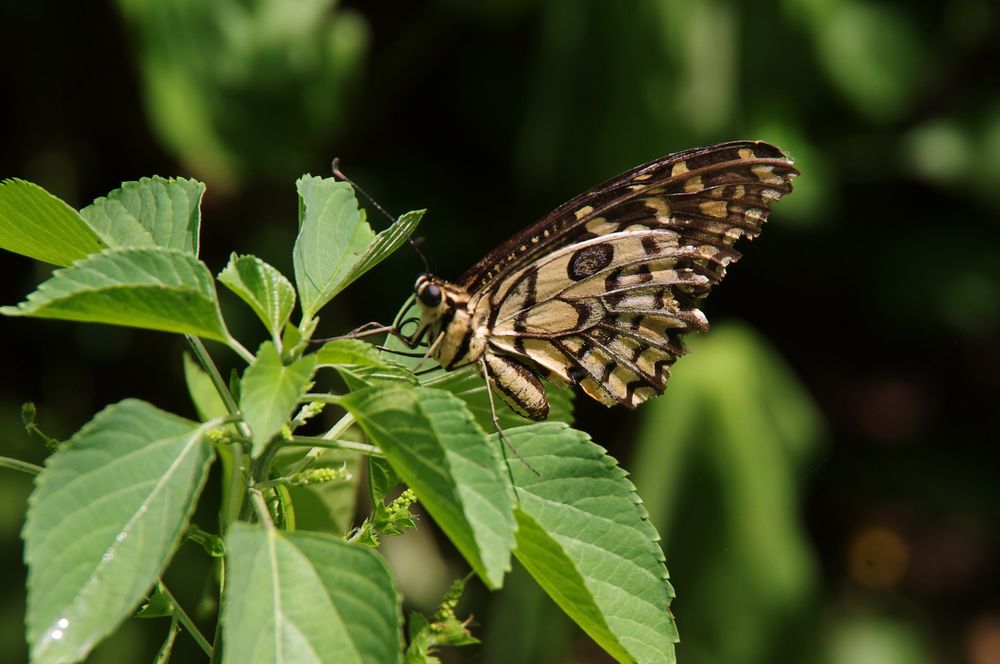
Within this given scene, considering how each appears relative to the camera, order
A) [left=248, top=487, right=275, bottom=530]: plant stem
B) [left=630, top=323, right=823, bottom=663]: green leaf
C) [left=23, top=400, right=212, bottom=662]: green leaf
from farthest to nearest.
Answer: [left=630, top=323, right=823, bottom=663]: green leaf
[left=248, top=487, right=275, bottom=530]: plant stem
[left=23, top=400, right=212, bottom=662]: green leaf

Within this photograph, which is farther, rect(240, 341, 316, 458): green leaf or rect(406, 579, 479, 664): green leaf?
rect(406, 579, 479, 664): green leaf

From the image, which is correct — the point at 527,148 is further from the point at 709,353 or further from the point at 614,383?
the point at 614,383

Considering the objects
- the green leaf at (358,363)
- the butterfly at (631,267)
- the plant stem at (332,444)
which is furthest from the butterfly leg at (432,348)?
the plant stem at (332,444)

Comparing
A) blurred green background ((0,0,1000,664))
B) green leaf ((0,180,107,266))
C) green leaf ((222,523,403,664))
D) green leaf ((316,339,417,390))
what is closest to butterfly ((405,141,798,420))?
green leaf ((316,339,417,390))

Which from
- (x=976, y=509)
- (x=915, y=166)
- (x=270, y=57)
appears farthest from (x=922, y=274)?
(x=270, y=57)

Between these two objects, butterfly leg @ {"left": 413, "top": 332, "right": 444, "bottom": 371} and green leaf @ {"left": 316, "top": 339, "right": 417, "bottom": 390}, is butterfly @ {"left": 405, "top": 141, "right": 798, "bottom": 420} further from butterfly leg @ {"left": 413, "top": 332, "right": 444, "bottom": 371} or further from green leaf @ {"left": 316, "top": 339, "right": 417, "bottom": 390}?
green leaf @ {"left": 316, "top": 339, "right": 417, "bottom": 390}

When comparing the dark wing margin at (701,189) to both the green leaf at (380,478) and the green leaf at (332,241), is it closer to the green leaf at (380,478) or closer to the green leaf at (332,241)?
the green leaf at (332,241)

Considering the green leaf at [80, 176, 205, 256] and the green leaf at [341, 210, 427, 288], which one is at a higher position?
the green leaf at [80, 176, 205, 256]
